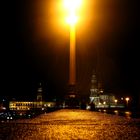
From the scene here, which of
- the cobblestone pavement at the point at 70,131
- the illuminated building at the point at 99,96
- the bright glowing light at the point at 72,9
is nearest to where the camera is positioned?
the cobblestone pavement at the point at 70,131

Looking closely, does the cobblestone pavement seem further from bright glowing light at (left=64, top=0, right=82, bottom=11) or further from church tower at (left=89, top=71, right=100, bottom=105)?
church tower at (left=89, top=71, right=100, bottom=105)

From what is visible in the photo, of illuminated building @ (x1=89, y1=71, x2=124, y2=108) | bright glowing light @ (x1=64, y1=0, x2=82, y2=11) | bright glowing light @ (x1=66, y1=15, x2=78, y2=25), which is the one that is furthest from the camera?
illuminated building @ (x1=89, y1=71, x2=124, y2=108)

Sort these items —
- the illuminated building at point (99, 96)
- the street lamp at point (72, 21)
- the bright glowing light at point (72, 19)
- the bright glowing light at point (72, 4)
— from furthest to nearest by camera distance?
the illuminated building at point (99, 96) → the bright glowing light at point (72, 19) → the street lamp at point (72, 21) → the bright glowing light at point (72, 4)

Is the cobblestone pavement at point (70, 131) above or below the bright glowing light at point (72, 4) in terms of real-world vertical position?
below

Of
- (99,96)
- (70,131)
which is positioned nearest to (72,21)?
(70,131)

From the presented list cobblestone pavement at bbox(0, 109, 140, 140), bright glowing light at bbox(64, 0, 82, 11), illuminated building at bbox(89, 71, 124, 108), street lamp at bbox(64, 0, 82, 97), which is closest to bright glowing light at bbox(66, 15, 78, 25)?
street lamp at bbox(64, 0, 82, 97)

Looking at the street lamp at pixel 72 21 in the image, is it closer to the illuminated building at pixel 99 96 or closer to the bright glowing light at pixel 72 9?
the bright glowing light at pixel 72 9

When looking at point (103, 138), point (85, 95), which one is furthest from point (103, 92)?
point (103, 138)

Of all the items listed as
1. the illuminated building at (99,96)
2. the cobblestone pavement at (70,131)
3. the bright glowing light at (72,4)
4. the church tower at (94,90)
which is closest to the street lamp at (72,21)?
the bright glowing light at (72,4)

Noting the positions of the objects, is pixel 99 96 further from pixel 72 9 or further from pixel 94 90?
pixel 72 9

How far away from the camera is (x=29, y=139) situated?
7137mm

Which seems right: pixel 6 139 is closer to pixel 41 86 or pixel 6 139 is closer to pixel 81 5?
pixel 81 5

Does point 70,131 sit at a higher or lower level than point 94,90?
lower

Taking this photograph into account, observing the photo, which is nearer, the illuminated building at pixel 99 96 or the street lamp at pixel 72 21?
the street lamp at pixel 72 21
